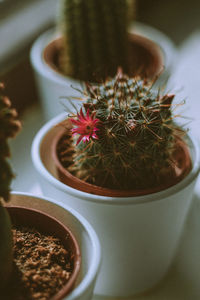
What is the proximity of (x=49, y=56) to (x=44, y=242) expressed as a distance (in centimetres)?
70

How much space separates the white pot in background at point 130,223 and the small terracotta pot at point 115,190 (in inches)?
0.7

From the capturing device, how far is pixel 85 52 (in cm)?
114

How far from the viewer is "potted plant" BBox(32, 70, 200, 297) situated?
723 millimetres

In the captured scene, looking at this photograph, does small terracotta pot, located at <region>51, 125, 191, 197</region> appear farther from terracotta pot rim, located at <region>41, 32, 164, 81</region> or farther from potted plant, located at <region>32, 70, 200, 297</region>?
terracotta pot rim, located at <region>41, 32, 164, 81</region>

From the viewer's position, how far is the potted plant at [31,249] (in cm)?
55

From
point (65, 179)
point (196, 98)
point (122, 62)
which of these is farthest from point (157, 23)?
point (65, 179)

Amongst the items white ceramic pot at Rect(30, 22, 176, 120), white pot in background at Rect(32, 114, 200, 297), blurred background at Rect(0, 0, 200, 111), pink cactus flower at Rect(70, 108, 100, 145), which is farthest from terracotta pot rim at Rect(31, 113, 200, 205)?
blurred background at Rect(0, 0, 200, 111)

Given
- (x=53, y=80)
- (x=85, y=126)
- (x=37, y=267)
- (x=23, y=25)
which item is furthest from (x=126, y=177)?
(x=23, y=25)

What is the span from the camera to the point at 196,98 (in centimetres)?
150

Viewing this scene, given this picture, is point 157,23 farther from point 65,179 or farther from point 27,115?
point 65,179

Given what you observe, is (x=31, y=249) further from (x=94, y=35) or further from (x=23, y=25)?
(x=23, y=25)

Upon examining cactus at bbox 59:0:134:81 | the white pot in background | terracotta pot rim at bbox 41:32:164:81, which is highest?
cactus at bbox 59:0:134:81

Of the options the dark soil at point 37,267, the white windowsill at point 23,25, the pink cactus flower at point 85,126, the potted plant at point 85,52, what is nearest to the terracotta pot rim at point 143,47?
the potted plant at point 85,52

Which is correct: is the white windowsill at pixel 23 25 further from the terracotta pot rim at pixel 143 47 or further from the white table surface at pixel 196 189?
the white table surface at pixel 196 189
